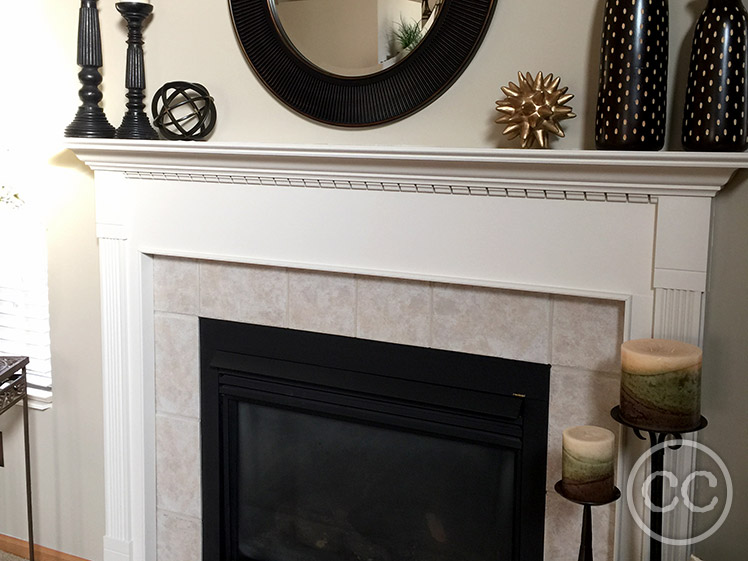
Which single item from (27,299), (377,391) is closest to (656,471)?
(377,391)

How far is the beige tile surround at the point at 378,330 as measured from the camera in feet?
6.23

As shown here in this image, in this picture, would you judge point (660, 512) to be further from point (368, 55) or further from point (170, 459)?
point (170, 459)

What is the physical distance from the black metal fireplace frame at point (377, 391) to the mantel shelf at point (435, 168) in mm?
416

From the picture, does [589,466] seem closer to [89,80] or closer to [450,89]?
[450,89]

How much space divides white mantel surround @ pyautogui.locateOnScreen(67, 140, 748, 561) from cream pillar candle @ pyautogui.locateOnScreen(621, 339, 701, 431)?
0.18m

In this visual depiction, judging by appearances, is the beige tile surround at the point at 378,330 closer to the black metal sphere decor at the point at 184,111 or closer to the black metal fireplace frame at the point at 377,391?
the black metal fireplace frame at the point at 377,391

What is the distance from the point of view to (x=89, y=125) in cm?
234

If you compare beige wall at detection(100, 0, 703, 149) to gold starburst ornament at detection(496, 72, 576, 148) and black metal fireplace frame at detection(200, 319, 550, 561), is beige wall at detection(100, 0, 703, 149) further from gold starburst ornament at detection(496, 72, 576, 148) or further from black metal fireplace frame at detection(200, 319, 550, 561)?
black metal fireplace frame at detection(200, 319, 550, 561)

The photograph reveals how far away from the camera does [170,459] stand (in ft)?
8.22

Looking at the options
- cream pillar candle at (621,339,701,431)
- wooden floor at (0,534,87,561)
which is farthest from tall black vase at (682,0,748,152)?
wooden floor at (0,534,87,561)

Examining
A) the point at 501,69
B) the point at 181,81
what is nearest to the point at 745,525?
the point at 501,69

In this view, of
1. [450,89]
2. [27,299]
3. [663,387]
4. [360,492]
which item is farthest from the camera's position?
[27,299]

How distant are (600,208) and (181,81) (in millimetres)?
1185

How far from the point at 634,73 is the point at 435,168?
457mm
